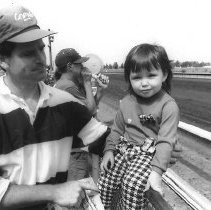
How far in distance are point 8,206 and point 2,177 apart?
194 millimetres

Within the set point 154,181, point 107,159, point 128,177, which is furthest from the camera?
point 107,159

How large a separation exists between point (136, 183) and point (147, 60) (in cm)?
95

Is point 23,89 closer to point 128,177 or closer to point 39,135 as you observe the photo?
point 39,135

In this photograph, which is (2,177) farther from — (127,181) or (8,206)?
(127,181)

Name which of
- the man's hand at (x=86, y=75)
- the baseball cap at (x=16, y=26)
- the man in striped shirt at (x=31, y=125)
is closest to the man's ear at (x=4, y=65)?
the man in striped shirt at (x=31, y=125)

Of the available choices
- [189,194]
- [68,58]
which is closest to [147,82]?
[189,194]

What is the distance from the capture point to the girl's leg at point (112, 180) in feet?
9.91

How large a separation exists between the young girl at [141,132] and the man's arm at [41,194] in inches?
27.8

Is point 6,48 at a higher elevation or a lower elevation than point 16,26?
lower

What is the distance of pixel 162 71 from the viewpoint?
3.18 meters

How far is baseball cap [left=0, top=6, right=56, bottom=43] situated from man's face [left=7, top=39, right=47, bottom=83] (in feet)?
0.25

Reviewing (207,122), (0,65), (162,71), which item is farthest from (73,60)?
(207,122)

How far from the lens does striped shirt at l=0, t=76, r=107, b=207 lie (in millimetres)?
2227

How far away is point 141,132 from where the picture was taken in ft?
10.3
